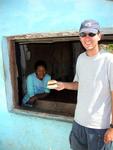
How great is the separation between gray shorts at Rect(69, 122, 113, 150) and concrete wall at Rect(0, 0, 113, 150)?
2.59ft

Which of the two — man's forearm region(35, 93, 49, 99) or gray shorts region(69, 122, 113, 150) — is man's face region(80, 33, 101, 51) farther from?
man's forearm region(35, 93, 49, 99)

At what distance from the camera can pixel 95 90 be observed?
2.80m

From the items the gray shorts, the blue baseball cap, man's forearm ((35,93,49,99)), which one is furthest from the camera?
man's forearm ((35,93,49,99))

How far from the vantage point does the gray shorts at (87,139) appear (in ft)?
9.31

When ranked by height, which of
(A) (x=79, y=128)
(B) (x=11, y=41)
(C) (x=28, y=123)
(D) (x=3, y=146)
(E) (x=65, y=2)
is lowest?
(D) (x=3, y=146)

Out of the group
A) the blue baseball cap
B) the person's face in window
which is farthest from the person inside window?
the blue baseball cap

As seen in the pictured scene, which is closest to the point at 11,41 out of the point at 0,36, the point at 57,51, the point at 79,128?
the point at 0,36

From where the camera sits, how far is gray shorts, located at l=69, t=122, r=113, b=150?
2838mm

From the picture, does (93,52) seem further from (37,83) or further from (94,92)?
(37,83)

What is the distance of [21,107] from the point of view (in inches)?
170

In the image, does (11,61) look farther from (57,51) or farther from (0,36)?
(57,51)

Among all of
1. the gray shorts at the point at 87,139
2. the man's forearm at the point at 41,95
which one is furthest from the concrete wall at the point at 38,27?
the gray shorts at the point at 87,139

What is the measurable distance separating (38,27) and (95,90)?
4.47ft

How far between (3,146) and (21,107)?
674 mm
